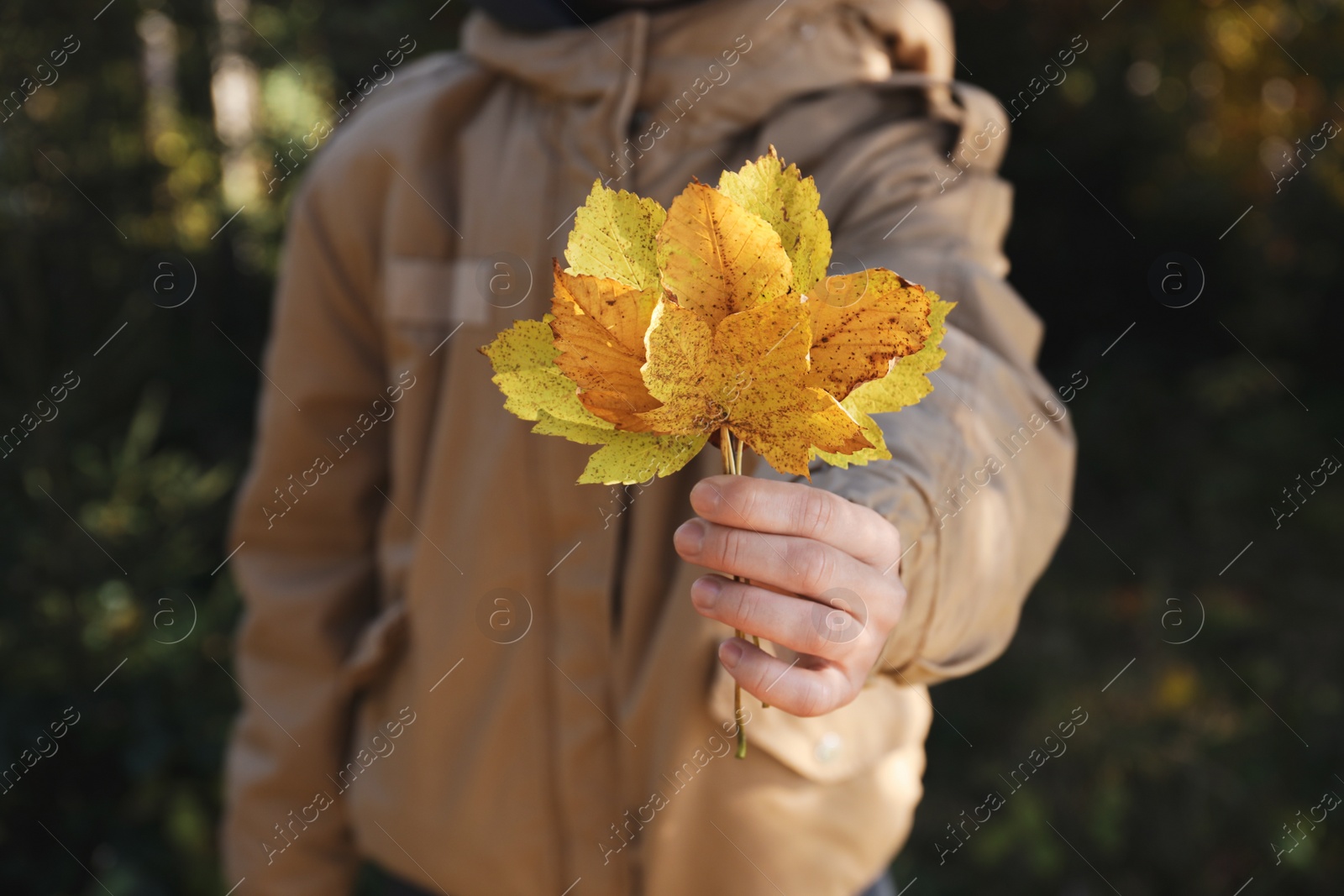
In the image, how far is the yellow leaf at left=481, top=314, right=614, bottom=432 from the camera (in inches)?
24.0

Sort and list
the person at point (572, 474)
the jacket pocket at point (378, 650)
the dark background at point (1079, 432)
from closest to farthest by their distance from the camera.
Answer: the person at point (572, 474), the jacket pocket at point (378, 650), the dark background at point (1079, 432)

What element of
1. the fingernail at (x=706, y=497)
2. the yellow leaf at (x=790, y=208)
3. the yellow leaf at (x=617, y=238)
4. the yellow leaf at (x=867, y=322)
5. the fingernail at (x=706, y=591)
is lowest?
the fingernail at (x=706, y=591)

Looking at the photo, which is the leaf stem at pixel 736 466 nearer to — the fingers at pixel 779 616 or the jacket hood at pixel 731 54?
the fingers at pixel 779 616

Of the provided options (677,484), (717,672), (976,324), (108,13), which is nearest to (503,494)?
(677,484)

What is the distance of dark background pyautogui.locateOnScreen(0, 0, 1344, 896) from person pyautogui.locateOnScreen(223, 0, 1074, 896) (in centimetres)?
160

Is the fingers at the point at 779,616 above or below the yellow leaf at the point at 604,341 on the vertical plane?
below

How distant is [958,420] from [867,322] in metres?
0.36

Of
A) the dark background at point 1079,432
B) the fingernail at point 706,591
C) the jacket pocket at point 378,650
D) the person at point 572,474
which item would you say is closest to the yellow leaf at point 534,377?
the fingernail at point 706,591

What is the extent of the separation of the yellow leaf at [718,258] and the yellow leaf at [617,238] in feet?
0.09

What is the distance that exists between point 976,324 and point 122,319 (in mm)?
3026

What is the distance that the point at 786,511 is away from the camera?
24.9 inches

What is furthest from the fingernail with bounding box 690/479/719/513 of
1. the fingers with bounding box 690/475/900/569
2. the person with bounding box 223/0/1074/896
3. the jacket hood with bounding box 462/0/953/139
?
the jacket hood with bounding box 462/0/953/139

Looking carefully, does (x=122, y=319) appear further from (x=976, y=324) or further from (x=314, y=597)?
(x=976, y=324)

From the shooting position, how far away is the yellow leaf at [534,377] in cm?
61
